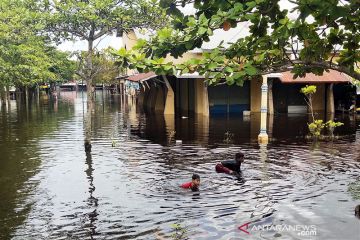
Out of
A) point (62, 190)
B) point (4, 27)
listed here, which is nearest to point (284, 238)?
point (62, 190)

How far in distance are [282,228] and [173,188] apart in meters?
3.92

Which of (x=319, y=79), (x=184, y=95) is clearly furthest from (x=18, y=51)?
(x=319, y=79)

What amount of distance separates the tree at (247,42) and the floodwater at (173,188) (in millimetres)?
3840

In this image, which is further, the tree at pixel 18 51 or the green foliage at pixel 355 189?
the tree at pixel 18 51

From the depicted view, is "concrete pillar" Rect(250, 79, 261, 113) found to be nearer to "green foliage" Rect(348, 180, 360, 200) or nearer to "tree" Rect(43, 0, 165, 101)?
"tree" Rect(43, 0, 165, 101)

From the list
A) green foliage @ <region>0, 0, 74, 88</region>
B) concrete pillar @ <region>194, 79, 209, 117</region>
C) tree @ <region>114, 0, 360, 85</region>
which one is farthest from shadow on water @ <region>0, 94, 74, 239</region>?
concrete pillar @ <region>194, 79, 209, 117</region>

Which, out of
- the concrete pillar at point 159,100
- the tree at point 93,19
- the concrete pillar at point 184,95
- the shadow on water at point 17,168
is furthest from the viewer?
the concrete pillar at point 159,100

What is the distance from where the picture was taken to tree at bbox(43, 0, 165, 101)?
1836 cm

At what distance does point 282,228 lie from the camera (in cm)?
904

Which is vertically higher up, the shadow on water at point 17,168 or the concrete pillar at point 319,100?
the concrete pillar at point 319,100

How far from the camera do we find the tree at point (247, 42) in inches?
213

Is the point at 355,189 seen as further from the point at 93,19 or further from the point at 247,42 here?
the point at 93,19

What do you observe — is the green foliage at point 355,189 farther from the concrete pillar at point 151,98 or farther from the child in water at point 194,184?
the concrete pillar at point 151,98

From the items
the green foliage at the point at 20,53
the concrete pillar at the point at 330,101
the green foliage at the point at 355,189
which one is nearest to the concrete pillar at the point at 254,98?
the concrete pillar at the point at 330,101
